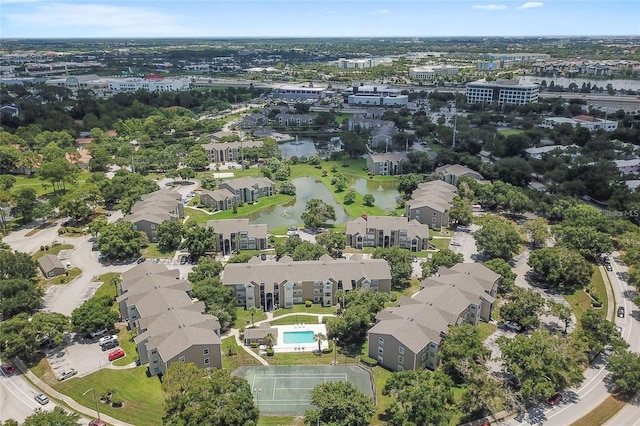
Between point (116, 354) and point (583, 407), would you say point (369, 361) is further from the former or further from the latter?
point (116, 354)

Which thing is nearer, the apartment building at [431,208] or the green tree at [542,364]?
the green tree at [542,364]

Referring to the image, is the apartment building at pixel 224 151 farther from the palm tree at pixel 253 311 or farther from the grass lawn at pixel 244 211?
the palm tree at pixel 253 311

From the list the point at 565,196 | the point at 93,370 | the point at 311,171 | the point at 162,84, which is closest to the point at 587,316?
the point at 565,196

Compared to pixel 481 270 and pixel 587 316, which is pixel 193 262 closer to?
pixel 481 270

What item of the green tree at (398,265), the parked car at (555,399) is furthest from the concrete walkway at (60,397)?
the parked car at (555,399)

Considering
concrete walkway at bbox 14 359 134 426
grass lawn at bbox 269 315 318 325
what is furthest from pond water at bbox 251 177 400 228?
concrete walkway at bbox 14 359 134 426

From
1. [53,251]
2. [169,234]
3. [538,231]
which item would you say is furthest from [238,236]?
[538,231]

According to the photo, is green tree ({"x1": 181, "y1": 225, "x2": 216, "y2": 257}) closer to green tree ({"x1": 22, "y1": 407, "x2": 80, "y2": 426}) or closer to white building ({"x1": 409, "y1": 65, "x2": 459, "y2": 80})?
green tree ({"x1": 22, "y1": 407, "x2": 80, "y2": 426})
